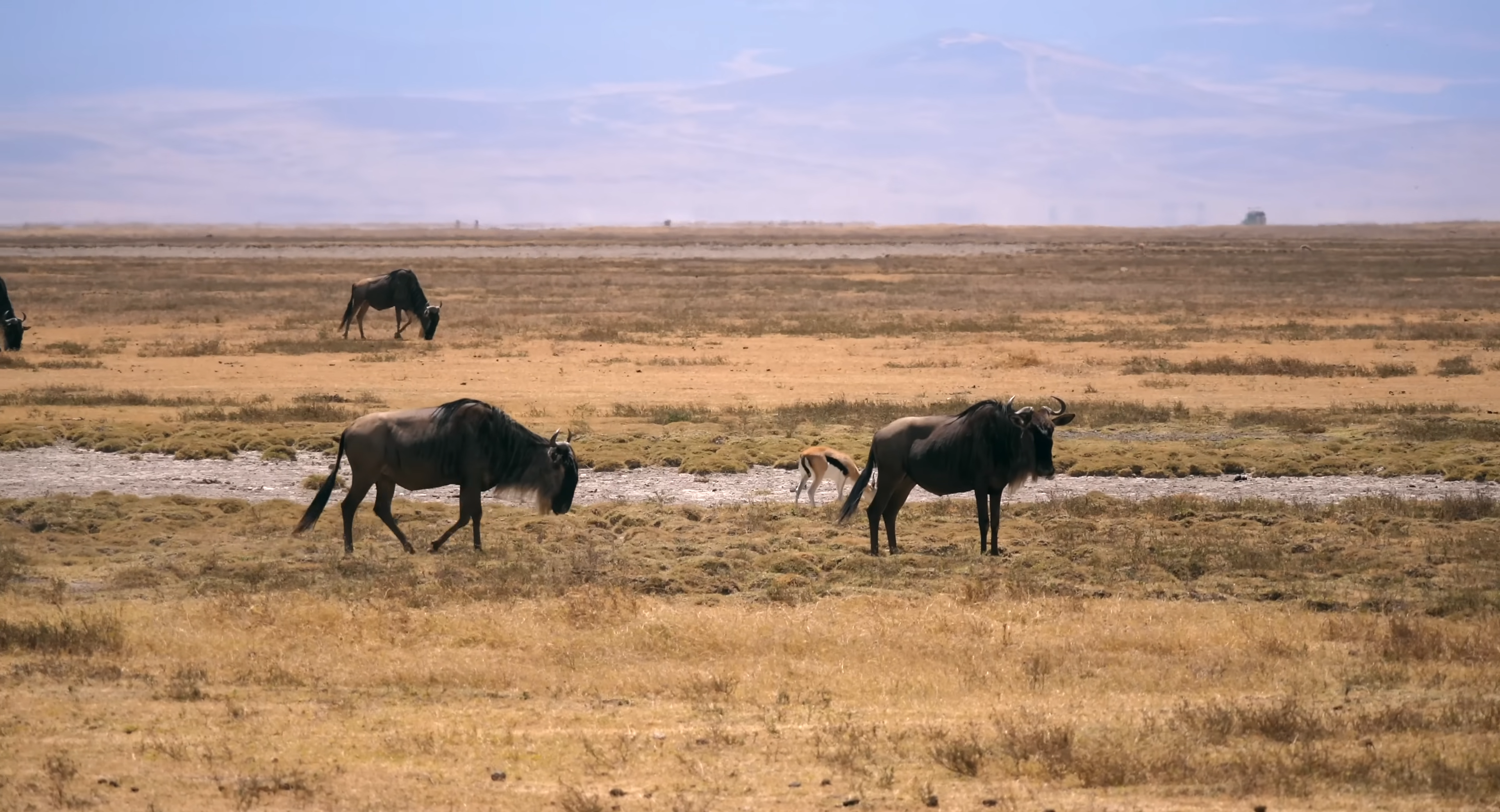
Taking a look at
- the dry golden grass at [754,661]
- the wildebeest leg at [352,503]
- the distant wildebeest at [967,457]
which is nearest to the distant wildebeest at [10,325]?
the dry golden grass at [754,661]

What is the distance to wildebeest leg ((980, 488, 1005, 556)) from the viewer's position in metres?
13.3

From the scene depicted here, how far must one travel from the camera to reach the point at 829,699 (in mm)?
9055

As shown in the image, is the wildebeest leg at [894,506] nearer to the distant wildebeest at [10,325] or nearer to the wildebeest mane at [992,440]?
the wildebeest mane at [992,440]

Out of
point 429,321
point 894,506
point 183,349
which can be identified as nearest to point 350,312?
point 429,321

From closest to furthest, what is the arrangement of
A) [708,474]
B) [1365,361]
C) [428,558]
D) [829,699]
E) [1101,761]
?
Result: [1101,761]
[829,699]
[428,558]
[708,474]
[1365,361]

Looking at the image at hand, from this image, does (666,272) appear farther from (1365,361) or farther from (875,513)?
(875,513)

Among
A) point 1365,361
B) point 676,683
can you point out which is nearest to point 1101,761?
point 676,683

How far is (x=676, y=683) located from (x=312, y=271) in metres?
71.0

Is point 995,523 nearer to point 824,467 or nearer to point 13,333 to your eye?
point 824,467

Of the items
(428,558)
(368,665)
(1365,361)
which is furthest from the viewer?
(1365,361)

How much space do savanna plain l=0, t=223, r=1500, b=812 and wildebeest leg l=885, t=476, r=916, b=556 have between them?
330 mm

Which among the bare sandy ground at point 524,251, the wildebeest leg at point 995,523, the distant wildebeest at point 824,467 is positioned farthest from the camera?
the bare sandy ground at point 524,251

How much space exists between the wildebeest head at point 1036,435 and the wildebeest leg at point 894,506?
1.04 meters

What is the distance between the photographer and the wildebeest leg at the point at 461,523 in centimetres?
1336
